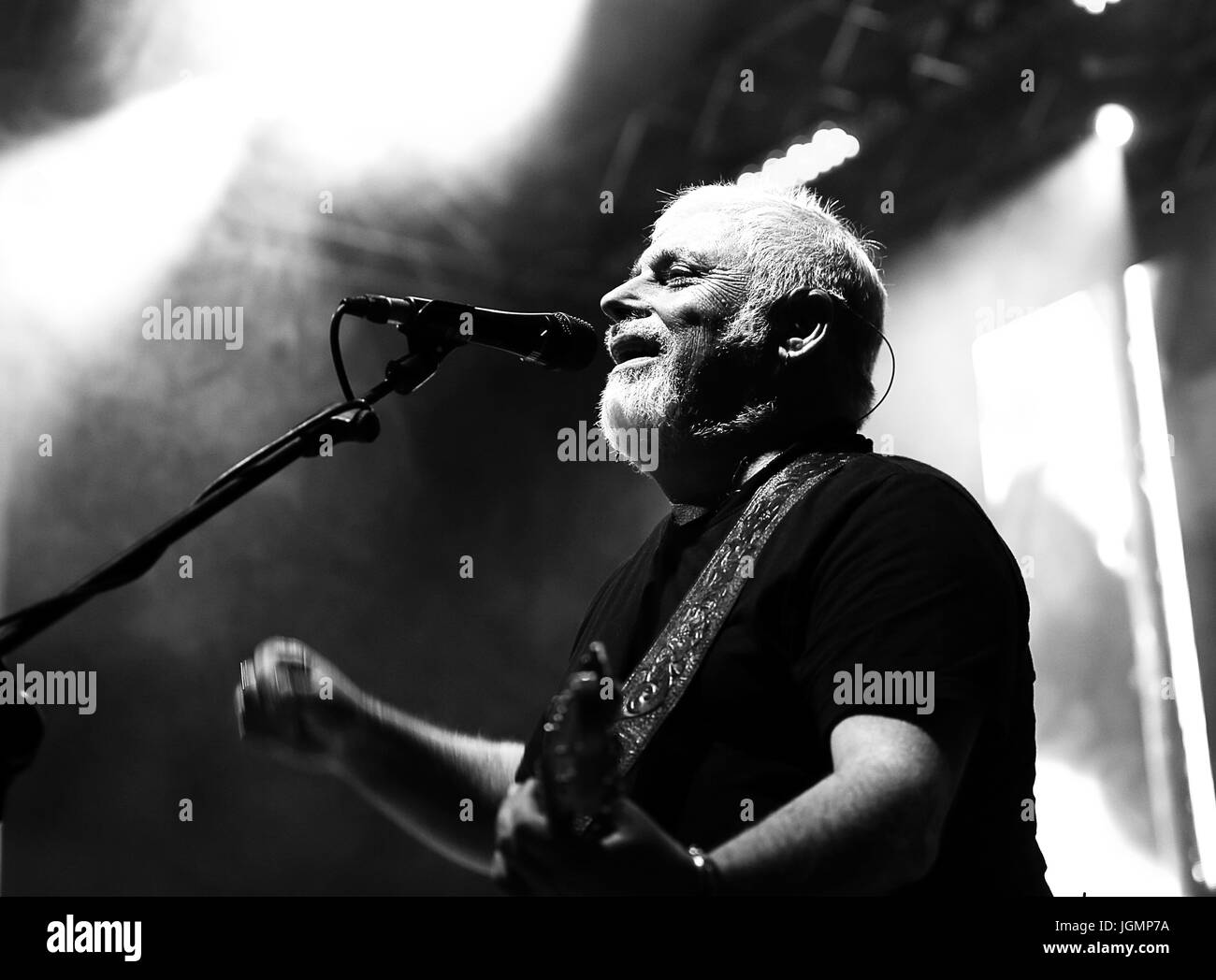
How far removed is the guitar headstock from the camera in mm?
1124

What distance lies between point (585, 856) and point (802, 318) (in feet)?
4.77

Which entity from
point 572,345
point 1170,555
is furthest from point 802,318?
point 1170,555

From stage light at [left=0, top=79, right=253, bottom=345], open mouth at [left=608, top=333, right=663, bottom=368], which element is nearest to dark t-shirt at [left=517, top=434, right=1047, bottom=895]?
open mouth at [left=608, top=333, right=663, bottom=368]

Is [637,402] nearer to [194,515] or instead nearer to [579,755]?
[194,515]

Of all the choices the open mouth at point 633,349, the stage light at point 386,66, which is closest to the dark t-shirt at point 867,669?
the open mouth at point 633,349

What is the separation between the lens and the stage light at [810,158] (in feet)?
20.1

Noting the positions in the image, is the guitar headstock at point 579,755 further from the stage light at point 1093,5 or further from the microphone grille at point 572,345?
the stage light at point 1093,5

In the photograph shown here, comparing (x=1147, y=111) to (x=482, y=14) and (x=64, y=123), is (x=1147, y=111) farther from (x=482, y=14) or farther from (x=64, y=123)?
(x=64, y=123)

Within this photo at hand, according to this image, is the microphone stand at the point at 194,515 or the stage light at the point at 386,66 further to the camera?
the stage light at the point at 386,66

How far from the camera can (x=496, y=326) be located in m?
2.04

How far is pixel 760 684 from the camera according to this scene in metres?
1.76

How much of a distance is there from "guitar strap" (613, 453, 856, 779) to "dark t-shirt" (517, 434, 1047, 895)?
0.02m

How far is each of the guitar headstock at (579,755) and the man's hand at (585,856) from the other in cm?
3
